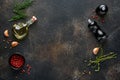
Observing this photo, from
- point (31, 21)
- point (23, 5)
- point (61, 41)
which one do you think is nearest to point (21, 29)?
point (31, 21)

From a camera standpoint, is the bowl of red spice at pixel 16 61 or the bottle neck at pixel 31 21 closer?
the bowl of red spice at pixel 16 61

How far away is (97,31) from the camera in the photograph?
7.56 meters

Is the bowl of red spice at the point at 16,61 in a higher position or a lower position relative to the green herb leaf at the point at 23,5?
lower

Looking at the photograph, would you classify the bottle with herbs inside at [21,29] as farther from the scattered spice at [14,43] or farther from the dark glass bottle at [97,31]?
the dark glass bottle at [97,31]

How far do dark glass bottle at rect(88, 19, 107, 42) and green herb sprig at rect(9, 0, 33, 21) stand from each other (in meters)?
0.76

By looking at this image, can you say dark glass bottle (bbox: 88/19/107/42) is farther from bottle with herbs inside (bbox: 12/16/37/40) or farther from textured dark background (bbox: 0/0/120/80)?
bottle with herbs inside (bbox: 12/16/37/40)

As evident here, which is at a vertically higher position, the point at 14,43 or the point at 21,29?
the point at 21,29

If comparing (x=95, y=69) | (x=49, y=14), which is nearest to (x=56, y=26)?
(x=49, y=14)

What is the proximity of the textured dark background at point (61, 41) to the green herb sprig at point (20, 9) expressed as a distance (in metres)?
0.06

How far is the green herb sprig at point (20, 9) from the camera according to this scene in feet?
25.0

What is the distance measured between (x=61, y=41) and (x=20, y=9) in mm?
611

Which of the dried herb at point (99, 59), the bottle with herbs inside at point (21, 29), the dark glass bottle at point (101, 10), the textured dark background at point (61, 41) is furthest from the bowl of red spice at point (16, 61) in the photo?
the dark glass bottle at point (101, 10)

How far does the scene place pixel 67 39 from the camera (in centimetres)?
763

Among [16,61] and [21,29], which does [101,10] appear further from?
[16,61]
